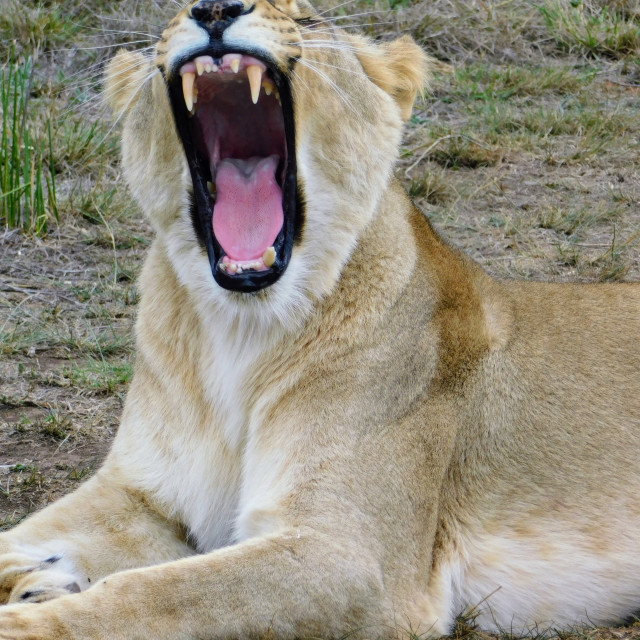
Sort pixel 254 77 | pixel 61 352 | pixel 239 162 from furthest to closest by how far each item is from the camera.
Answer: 1. pixel 61 352
2. pixel 239 162
3. pixel 254 77

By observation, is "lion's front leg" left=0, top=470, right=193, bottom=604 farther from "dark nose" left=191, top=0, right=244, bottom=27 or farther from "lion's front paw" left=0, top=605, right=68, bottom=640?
"dark nose" left=191, top=0, right=244, bottom=27

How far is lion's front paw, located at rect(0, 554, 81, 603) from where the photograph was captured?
2.90 m

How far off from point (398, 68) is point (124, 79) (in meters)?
0.80

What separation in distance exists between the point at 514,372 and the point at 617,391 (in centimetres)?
31

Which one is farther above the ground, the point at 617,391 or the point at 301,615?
the point at 617,391

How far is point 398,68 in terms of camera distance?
3494 mm

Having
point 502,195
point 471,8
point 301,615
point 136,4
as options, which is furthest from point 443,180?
point 301,615

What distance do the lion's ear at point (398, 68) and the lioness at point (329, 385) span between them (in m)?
0.04

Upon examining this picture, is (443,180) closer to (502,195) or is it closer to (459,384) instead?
(502,195)

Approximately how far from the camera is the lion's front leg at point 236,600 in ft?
8.42

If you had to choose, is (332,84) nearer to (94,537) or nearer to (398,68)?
(398,68)

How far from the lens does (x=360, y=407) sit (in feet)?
9.86

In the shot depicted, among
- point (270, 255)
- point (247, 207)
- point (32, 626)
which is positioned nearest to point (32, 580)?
point (32, 626)

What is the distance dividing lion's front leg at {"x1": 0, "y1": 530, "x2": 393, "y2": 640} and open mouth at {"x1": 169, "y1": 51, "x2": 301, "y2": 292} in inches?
28.1
